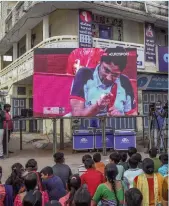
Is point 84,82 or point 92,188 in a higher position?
point 84,82

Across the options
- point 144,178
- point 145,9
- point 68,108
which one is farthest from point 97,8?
point 144,178

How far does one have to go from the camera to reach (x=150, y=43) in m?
17.7

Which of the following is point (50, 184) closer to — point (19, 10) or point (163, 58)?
point (163, 58)

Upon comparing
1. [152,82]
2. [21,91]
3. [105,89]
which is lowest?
[105,89]

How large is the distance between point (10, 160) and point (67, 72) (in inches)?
128

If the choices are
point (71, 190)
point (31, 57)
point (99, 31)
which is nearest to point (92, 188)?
point (71, 190)

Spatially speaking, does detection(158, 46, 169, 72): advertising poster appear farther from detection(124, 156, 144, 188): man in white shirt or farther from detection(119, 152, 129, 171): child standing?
detection(124, 156, 144, 188): man in white shirt

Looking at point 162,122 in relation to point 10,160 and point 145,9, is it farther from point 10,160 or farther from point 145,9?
point 145,9

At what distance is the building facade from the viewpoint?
15.8 m

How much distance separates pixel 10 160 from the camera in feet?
30.8

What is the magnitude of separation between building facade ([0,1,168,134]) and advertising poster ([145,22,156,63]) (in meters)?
0.12

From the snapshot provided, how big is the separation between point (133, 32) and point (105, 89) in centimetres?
878

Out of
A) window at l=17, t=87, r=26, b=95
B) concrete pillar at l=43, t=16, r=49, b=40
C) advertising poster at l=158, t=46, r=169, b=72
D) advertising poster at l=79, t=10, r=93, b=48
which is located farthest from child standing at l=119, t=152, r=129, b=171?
window at l=17, t=87, r=26, b=95

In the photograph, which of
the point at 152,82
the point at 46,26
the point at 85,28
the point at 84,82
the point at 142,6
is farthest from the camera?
the point at 152,82
